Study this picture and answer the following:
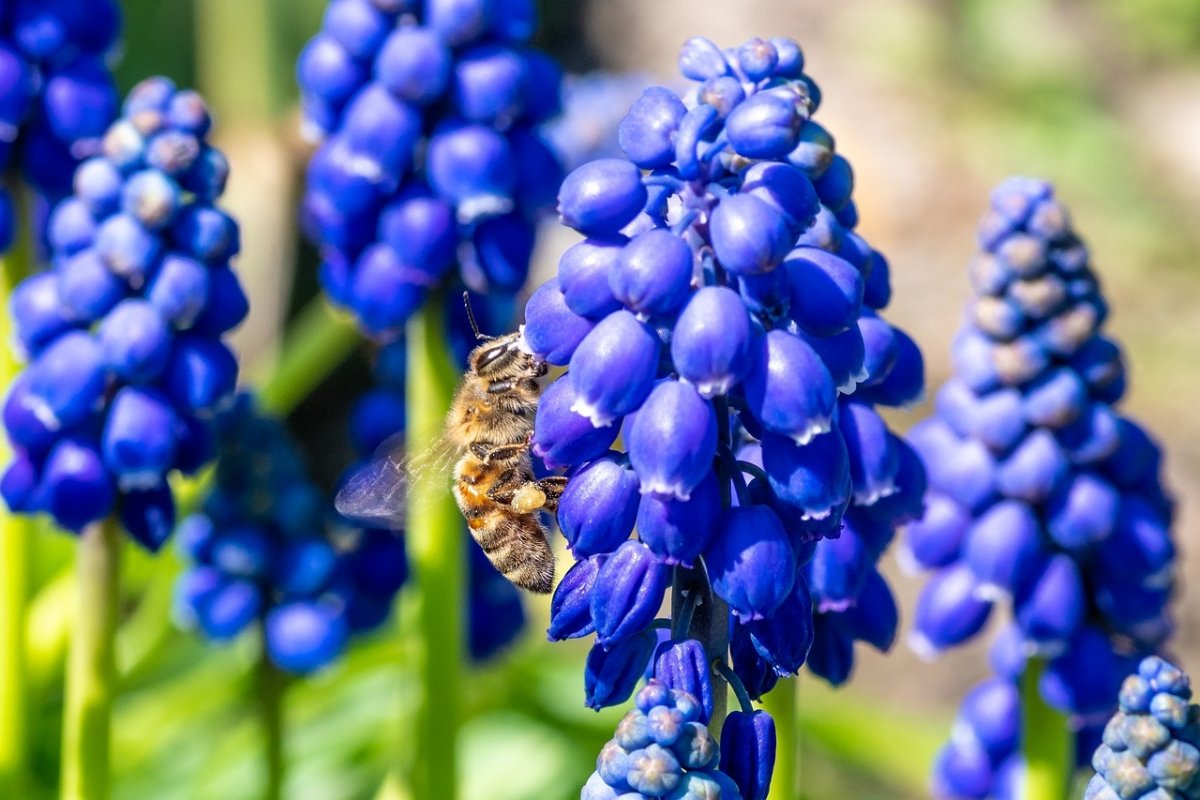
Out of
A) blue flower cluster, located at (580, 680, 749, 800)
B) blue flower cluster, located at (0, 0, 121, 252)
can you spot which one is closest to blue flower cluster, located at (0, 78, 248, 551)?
blue flower cluster, located at (0, 0, 121, 252)

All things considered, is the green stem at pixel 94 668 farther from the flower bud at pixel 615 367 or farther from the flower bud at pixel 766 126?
the flower bud at pixel 766 126

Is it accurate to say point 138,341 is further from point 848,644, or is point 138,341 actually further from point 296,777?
point 296,777

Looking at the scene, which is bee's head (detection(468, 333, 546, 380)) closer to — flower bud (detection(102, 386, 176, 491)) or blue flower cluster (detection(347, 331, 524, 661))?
flower bud (detection(102, 386, 176, 491))

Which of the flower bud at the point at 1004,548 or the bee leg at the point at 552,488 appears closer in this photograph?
the bee leg at the point at 552,488

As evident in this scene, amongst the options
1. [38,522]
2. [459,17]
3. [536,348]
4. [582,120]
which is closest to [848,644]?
[536,348]

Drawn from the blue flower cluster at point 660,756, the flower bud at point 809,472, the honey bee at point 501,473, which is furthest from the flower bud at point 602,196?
the honey bee at point 501,473

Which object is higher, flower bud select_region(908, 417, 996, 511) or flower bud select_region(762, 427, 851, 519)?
flower bud select_region(908, 417, 996, 511)

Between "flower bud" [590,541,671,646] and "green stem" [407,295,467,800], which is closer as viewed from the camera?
"flower bud" [590,541,671,646]
